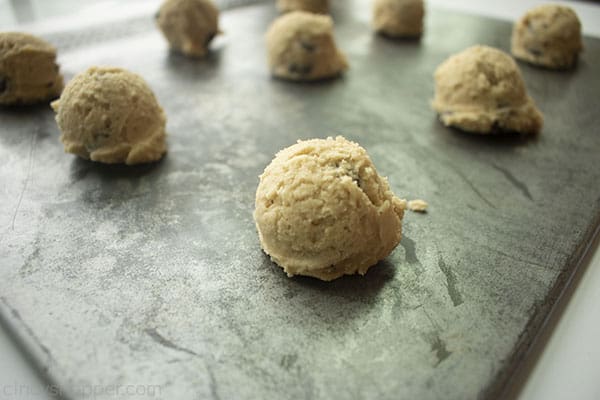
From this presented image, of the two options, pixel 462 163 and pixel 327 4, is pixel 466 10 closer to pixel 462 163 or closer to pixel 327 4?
pixel 327 4

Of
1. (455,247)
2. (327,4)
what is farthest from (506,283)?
(327,4)

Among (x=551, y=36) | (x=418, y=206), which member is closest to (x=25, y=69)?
(x=418, y=206)

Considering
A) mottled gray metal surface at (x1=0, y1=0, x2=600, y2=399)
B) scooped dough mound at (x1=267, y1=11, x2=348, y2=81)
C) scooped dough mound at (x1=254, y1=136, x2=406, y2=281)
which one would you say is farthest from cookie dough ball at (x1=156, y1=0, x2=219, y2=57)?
scooped dough mound at (x1=254, y1=136, x2=406, y2=281)

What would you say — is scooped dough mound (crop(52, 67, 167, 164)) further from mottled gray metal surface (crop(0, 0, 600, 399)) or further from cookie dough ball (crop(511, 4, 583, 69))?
cookie dough ball (crop(511, 4, 583, 69))

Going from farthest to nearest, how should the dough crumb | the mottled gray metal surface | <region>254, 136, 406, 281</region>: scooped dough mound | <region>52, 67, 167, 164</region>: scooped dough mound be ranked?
<region>52, 67, 167, 164</region>: scooped dough mound, the dough crumb, <region>254, 136, 406, 281</region>: scooped dough mound, the mottled gray metal surface

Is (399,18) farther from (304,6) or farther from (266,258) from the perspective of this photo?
(266,258)

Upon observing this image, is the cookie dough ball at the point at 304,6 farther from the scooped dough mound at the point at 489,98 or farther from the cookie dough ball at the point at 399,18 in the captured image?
the scooped dough mound at the point at 489,98
